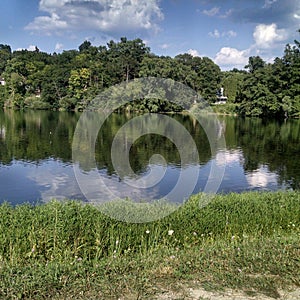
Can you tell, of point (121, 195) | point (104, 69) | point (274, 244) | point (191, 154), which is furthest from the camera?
point (104, 69)

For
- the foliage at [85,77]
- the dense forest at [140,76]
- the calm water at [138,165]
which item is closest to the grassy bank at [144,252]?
the calm water at [138,165]

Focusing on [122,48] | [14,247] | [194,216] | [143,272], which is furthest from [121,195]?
[122,48]

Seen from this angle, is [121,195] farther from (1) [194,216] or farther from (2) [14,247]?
(2) [14,247]

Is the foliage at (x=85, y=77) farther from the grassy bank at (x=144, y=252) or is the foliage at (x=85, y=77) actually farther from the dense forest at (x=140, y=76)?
the grassy bank at (x=144, y=252)

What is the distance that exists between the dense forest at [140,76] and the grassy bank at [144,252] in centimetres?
4718

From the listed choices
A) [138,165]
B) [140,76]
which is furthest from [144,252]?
[140,76]

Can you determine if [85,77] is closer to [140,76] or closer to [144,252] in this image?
[140,76]

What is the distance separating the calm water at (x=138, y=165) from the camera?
16.4 m

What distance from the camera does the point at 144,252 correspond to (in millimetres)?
6301

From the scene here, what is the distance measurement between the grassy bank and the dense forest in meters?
47.2

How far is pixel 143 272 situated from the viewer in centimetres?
Result: 509

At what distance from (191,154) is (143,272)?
69.8 feet

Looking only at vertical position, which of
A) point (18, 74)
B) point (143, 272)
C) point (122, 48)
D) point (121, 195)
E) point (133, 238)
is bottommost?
point (121, 195)

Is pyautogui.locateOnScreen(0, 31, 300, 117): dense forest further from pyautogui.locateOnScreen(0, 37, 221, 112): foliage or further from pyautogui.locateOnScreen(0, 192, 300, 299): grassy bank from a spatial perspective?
pyautogui.locateOnScreen(0, 192, 300, 299): grassy bank
